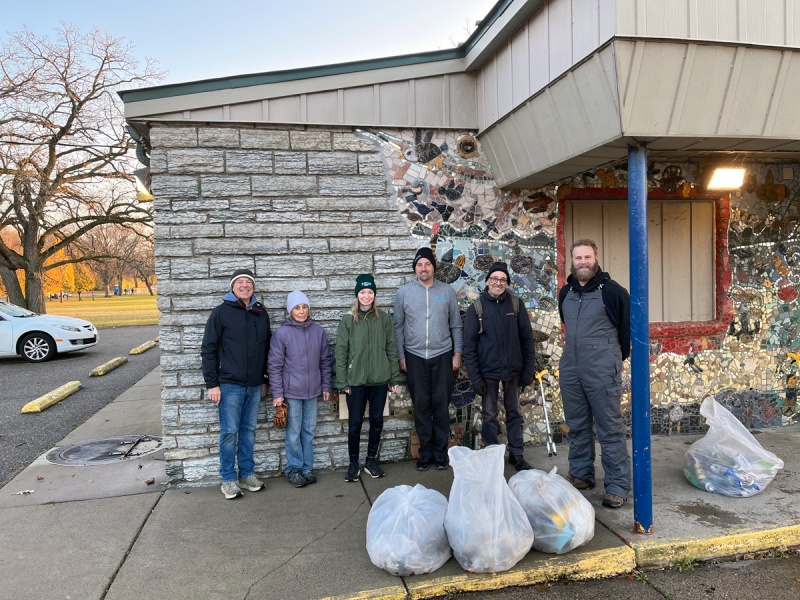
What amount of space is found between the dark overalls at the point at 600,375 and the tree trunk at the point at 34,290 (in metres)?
20.1

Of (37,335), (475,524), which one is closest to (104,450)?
(475,524)

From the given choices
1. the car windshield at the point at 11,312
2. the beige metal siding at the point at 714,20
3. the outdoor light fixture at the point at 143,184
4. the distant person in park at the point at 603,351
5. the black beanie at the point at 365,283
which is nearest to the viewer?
the beige metal siding at the point at 714,20

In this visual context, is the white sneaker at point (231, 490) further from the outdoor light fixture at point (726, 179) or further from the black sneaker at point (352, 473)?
the outdoor light fixture at point (726, 179)

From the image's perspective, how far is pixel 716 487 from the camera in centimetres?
413

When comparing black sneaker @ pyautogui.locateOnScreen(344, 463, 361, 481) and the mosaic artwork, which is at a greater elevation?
the mosaic artwork

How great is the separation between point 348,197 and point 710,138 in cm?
289

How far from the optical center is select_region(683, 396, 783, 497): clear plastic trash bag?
4.04 meters

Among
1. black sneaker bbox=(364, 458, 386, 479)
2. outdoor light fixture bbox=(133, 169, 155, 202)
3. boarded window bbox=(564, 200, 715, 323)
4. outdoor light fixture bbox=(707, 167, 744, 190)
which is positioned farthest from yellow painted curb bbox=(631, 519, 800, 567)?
outdoor light fixture bbox=(133, 169, 155, 202)

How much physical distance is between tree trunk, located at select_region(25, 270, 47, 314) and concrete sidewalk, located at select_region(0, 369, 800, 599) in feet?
54.7

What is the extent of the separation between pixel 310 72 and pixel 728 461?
4687 mm

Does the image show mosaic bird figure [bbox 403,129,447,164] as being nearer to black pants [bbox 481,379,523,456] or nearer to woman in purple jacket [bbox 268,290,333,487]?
woman in purple jacket [bbox 268,290,333,487]

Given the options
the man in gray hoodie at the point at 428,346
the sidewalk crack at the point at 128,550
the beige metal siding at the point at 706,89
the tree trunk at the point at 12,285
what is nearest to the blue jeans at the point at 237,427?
the sidewalk crack at the point at 128,550

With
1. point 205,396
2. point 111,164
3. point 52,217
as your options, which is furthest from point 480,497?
point 52,217

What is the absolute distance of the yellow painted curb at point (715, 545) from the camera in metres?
3.34
